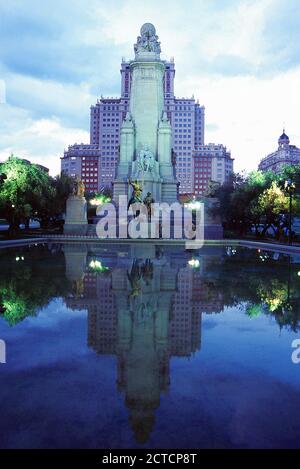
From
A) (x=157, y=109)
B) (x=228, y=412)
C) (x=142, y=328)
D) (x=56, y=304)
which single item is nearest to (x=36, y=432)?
(x=228, y=412)

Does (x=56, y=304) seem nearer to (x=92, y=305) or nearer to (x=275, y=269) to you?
(x=92, y=305)

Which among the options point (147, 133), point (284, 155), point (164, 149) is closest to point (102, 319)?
point (164, 149)

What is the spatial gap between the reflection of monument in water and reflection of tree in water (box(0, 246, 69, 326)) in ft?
2.63

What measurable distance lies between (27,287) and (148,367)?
7.13 metres

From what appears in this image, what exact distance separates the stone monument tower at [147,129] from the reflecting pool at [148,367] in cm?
4604

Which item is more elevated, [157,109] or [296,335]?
[157,109]

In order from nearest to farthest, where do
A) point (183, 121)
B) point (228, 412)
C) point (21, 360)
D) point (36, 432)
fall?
point (36, 432) → point (228, 412) → point (21, 360) → point (183, 121)

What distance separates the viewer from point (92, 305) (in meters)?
9.94

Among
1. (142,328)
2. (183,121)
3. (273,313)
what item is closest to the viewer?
(142,328)

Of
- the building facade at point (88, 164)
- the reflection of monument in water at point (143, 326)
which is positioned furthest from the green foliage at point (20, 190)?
the building facade at point (88, 164)

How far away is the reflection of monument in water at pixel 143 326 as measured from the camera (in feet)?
17.0

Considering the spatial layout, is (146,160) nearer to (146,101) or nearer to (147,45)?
(146,101)

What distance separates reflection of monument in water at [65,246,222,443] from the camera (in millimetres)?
5191

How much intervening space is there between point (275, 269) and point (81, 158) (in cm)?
16327
